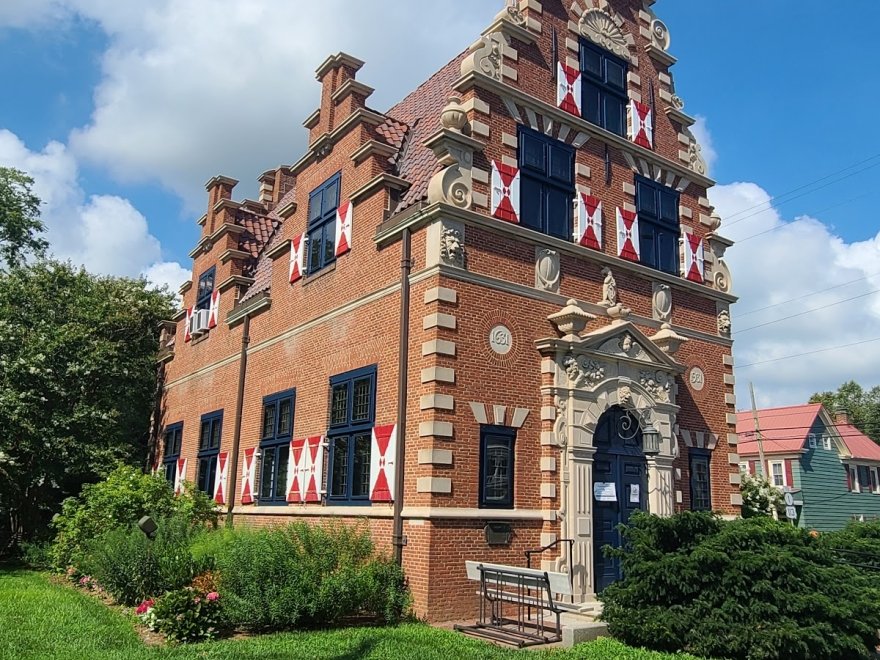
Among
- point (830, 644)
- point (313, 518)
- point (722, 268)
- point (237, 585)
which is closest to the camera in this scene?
point (830, 644)

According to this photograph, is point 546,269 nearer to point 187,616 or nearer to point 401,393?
point 401,393

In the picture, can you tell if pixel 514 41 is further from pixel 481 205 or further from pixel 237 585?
pixel 237 585

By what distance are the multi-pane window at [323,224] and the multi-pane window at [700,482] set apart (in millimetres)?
9056

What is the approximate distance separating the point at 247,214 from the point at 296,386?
9.58m

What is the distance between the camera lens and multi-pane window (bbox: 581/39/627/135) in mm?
16141

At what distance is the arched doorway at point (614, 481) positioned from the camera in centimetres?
1343

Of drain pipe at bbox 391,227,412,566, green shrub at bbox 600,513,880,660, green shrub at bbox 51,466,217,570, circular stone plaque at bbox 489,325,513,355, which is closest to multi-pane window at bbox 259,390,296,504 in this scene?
green shrub at bbox 51,466,217,570

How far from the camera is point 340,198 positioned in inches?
633

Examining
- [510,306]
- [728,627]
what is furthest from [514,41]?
[728,627]

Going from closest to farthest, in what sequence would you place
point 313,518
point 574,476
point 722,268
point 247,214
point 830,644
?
point 830,644
point 574,476
point 313,518
point 722,268
point 247,214

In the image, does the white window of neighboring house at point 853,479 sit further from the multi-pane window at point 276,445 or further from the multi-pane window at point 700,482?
the multi-pane window at point 276,445

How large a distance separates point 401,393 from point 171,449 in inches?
561

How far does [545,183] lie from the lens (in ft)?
48.1

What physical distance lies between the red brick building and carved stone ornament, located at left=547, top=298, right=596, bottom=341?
0.06m
